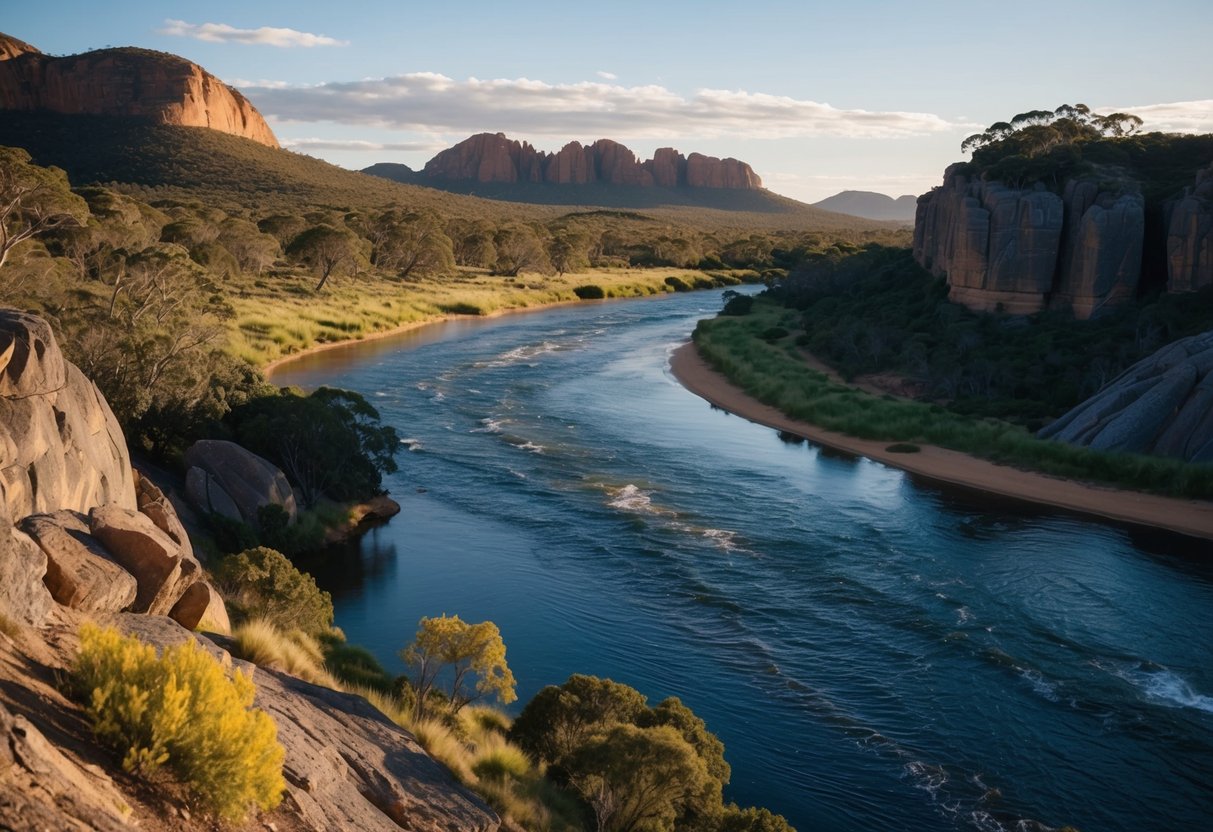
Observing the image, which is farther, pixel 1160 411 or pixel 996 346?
pixel 996 346

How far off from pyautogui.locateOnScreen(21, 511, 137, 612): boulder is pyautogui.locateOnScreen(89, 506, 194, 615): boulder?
Result: 0.87ft

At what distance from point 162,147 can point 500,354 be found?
78850mm

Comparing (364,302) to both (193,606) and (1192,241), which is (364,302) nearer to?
(1192,241)

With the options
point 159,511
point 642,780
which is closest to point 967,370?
point 642,780

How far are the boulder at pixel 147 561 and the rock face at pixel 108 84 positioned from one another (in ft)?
425

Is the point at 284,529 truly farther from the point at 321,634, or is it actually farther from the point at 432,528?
the point at 321,634

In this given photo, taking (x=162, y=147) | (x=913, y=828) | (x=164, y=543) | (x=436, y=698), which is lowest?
(x=913, y=828)

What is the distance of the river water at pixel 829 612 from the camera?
616 inches

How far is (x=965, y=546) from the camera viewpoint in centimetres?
2653

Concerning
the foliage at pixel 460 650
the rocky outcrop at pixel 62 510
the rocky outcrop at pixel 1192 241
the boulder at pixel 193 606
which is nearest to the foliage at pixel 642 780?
the foliage at pixel 460 650

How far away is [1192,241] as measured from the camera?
4341 centimetres

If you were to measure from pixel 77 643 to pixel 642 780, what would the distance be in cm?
637

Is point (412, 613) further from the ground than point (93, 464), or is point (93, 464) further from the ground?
point (93, 464)

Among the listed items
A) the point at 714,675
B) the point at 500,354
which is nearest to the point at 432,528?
the point at 714,675
